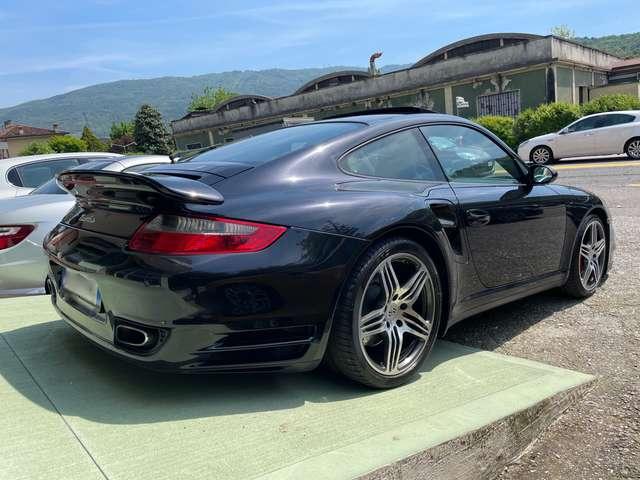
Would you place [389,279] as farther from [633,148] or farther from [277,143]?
[633,148]

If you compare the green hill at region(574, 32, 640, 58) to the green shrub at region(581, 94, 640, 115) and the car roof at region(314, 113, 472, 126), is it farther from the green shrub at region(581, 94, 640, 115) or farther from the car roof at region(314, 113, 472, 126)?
the car roof at region(314, 113, 472, 126)

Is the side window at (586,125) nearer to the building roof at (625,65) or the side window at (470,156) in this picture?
the side window at (470,156)

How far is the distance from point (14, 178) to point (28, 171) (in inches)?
7.1

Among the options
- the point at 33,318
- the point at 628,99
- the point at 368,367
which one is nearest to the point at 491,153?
the point at 368,367

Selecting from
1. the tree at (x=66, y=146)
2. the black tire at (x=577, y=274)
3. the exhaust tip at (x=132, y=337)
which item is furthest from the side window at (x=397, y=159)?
the tree at (x=66, y=146)

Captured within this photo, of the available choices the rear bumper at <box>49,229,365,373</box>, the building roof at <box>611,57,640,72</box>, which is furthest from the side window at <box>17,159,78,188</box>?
the building roof at <box>611,57,640,72</box>

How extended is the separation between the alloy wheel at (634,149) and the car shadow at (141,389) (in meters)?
16.4

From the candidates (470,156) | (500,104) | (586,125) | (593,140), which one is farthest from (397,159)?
(500,104)

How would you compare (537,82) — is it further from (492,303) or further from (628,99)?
(492,303)

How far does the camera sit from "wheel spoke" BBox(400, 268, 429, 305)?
286cm

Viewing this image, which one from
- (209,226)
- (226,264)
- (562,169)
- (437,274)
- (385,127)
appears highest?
(385,127)

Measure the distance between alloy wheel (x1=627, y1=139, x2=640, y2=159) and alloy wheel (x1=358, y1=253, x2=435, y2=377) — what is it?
16.4 m

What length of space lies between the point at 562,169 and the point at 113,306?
15689mm

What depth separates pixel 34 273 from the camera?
179 inches
